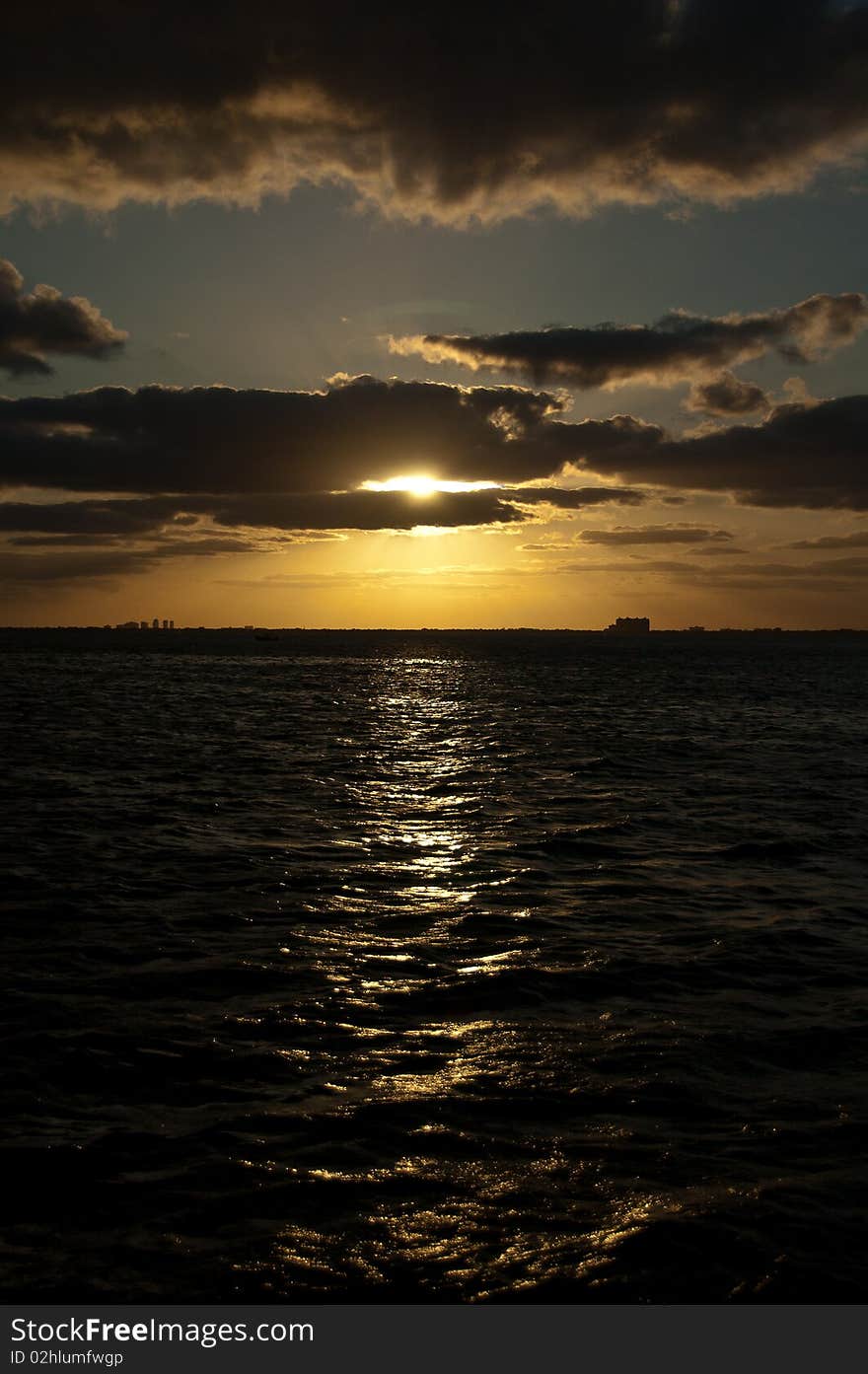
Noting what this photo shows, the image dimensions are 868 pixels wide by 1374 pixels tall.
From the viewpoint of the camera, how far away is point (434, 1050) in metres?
11.6

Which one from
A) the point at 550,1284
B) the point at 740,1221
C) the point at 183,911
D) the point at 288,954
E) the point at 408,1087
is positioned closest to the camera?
the point at 550,1284

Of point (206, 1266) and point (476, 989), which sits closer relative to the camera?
point (206, 1266)

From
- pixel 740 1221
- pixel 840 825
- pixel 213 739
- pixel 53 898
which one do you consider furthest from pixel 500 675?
pixel 740 1221

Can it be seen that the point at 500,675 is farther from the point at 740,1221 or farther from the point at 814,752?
the point at 740,1221

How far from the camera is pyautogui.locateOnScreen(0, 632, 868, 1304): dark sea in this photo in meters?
7.71

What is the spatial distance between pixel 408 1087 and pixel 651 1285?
144 inches

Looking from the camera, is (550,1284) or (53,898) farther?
(53,898)

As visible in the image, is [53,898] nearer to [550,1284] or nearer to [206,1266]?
[206,1266]

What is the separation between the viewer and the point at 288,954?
15125 millimetres

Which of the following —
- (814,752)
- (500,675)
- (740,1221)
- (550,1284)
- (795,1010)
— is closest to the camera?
(550,1284)

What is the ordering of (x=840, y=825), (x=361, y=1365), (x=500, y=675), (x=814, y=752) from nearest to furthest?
1. (x=361, y=1365)
2. (x=840, y=825)
3. (x=814, y=752)
4. (x=500, y=675)

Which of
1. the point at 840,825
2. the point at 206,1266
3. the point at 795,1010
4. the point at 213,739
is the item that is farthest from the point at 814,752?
the point at 206,1266

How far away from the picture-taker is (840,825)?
1045 inches

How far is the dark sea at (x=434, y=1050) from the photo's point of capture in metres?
7.71
